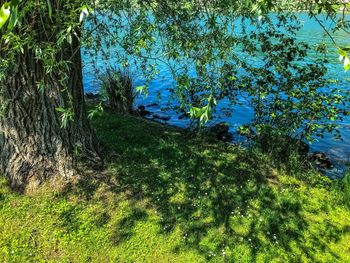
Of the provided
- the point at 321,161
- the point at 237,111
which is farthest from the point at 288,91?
the point at 237,111

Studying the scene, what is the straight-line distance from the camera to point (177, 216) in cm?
501

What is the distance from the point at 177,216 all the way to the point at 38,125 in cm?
255

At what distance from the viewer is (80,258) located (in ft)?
14.0

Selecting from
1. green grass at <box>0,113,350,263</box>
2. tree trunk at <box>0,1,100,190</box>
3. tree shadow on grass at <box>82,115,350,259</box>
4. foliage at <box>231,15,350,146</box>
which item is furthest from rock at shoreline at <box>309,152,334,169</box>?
tree trunk at <box>0,1,100,190</box>

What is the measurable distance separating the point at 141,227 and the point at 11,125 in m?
2.52

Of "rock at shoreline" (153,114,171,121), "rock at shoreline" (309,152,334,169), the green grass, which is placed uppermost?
"rock at shoreline" (153,114,171,121)

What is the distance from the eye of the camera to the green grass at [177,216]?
14.5 ft

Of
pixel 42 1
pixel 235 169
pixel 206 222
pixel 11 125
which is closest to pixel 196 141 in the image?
pixel 235 169

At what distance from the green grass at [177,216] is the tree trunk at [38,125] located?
0.33m

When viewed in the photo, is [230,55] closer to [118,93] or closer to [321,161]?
[321,161]

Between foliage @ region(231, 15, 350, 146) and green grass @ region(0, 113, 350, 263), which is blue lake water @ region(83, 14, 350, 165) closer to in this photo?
foliage @ region(231, 15, 350, 146)

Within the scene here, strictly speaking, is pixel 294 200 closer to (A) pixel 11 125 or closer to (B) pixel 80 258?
(B) pixel 80 258

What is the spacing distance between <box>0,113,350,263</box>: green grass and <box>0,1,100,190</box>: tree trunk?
0.33 metres

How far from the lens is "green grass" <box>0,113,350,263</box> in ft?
14.5
